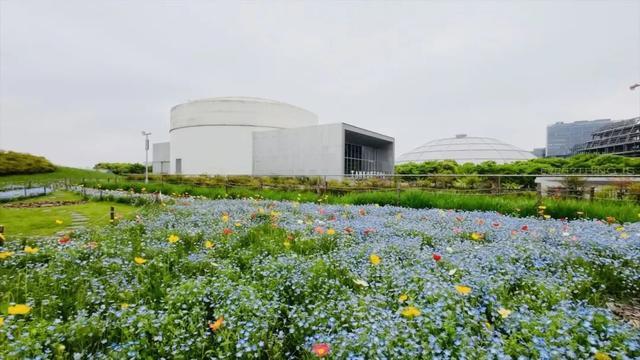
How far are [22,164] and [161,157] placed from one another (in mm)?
18651

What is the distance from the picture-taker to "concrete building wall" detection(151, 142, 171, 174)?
55438mm

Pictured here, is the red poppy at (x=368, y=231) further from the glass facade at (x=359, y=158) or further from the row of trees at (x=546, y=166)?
the glass facade at (x=359, y=158)

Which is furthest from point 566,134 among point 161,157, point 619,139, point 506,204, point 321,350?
point 321,350

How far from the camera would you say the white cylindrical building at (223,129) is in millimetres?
36875

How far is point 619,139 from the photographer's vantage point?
72000mm

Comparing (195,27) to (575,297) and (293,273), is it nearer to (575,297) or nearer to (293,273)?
(293,273)

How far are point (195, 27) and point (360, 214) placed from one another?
14.3 meters

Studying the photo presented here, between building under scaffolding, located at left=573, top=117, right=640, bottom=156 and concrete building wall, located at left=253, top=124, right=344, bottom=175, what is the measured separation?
74.9 metres

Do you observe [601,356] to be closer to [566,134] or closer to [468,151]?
[468,151]

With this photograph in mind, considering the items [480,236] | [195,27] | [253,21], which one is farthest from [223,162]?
[480,236]

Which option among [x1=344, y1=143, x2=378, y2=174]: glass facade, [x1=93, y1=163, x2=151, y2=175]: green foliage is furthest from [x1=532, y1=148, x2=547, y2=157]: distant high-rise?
[x1=93, y1=163, x2=151, y2=175]: green foliage

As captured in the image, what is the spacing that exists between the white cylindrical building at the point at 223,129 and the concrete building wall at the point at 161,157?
17501 mm

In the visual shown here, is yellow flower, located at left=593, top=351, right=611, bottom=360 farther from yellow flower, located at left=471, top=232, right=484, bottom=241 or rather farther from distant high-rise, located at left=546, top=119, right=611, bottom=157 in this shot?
distant high-rise, located at left=546, top=119, right=611, bottom=157

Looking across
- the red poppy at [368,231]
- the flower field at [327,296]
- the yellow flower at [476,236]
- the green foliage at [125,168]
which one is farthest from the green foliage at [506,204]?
the green foliage at [125,168]
